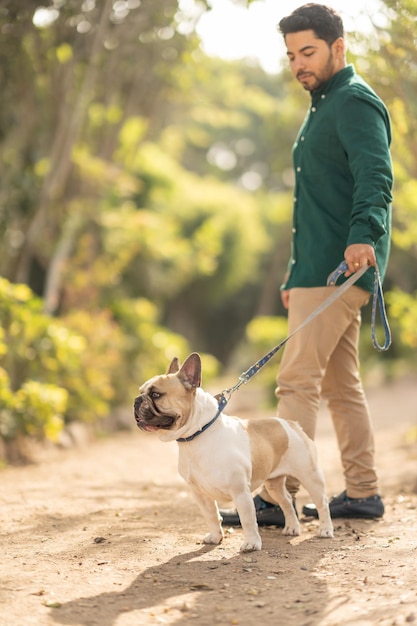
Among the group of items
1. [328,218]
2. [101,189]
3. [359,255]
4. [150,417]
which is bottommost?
[150,417]

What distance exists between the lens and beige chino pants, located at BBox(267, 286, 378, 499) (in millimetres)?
5082

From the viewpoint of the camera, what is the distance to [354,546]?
466 centimetres

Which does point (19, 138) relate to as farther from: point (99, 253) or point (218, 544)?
point (218, 544)

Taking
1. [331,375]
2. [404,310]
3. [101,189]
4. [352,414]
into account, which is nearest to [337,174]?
[331,375]

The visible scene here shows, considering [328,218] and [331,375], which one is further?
[331,375]

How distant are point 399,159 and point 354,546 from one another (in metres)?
5.02

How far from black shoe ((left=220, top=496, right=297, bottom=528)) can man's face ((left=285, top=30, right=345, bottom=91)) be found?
8.32 ft

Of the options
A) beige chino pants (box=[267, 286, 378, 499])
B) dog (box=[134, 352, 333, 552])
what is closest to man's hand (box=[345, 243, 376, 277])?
beige chino pants (box=[267, 286, 378, 499])

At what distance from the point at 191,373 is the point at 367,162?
61.7 inches

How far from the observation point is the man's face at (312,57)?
16.4 feet

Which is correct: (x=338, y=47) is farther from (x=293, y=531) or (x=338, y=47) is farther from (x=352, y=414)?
(x=293, y=531)

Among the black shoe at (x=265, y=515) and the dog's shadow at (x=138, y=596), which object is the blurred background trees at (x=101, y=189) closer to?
the black shoe at (x=265, y=515)

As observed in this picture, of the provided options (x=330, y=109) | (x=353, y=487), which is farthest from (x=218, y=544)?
(x=330, y=109)

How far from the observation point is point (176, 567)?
4.21 m
